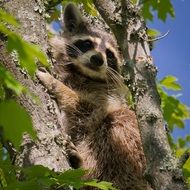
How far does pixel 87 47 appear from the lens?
6867mm

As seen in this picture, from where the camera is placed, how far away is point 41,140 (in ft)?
11.2

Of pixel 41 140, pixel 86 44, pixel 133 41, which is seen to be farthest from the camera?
pixel 86 44

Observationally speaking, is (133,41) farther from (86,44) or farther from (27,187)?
(86,44)

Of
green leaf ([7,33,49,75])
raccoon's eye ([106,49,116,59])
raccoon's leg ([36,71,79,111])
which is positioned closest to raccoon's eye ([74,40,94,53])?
raccoon's eye ([106,49,116,59])

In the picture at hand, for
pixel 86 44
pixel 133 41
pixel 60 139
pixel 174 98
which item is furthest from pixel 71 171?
pixel 174 98

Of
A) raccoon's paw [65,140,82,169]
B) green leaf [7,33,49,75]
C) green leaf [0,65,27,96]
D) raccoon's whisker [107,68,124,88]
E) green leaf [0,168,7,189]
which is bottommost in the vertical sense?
green leaf [0,168,7,189]

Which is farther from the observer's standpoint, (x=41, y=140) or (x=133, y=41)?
(x=133, y=41)

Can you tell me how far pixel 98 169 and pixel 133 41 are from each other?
169cm

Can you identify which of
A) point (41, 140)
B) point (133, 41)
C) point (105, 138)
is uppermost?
point (133, 41)

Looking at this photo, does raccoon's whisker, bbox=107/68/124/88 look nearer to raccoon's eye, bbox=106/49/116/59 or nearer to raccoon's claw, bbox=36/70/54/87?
raccoon's eye, bbox=106/49/116/59

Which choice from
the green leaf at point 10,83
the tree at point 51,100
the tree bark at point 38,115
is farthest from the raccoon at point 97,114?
the green leaf at point 10,83

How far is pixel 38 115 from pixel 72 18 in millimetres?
3549

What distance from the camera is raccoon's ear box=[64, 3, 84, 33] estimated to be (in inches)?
264

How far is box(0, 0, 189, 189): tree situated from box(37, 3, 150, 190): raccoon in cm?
56
